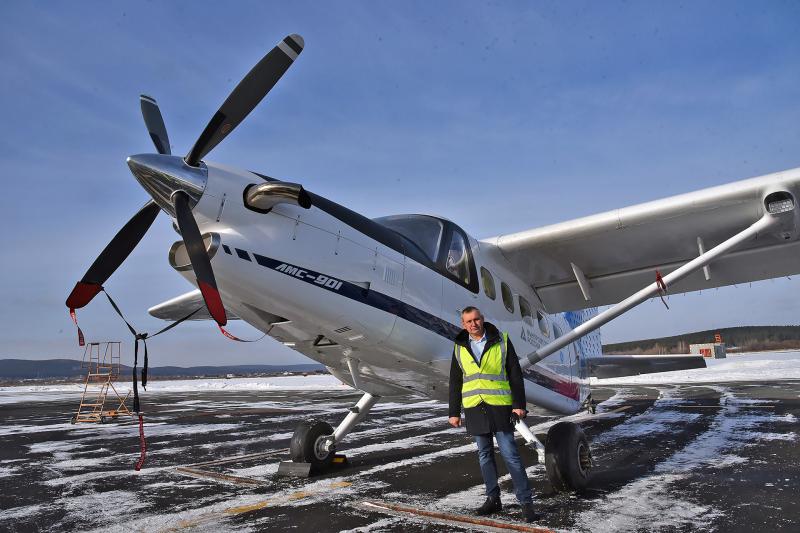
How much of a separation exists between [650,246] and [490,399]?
4188 mm

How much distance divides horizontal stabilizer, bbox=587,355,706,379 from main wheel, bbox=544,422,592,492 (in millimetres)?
8853

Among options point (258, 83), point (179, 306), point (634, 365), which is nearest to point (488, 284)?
point (258, 83)

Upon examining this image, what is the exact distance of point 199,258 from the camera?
14.0 ft

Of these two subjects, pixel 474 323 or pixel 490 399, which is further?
pixel 474 323

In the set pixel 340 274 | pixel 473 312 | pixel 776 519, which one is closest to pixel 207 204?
pixel 340 274

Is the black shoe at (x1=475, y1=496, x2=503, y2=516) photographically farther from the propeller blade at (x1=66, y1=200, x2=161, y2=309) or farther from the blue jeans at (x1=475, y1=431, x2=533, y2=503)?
the propeller blade at (x1=66, y1=200, x2=161, y2=309)

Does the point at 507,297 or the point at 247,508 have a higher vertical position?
the point at 507,297

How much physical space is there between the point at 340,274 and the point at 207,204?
1.25 metres

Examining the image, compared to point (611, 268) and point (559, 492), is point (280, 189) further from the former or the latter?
point (611, 268)

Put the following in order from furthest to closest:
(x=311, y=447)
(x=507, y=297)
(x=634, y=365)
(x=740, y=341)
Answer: (x=740, y=341), (x=634, y=365), (x=507, y=297), (x=311, y=447)

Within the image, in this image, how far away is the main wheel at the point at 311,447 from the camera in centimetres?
668

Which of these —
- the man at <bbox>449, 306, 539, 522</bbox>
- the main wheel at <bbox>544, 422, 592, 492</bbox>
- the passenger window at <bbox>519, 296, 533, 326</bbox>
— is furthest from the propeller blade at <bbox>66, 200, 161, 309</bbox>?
the passenger window at <bbox>519, 296, 533, 326</bbox>

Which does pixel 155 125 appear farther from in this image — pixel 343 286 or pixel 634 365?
pixel 634 365

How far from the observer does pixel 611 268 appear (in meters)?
8.26
